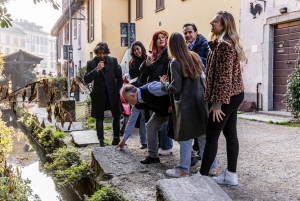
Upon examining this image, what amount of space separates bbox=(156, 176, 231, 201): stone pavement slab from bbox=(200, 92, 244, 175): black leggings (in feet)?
1.79

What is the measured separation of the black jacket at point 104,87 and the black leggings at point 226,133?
8.32 ft

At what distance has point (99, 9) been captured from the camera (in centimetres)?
1819

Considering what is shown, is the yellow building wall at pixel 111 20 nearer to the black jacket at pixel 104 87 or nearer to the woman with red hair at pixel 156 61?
the black jacket at pixel 104 87

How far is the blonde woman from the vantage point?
10.7 feet

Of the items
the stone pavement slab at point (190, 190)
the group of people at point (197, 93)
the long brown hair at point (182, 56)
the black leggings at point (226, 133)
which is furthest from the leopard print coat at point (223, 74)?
the stone pavement slab at point (190, 190)

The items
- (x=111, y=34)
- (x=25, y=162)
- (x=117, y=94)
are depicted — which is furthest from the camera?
(x=111, y=34)

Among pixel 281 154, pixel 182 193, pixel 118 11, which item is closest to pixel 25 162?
pixel 281 154

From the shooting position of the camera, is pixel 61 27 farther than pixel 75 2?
Yes

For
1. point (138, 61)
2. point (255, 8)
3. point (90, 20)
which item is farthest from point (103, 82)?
point (90, 20)

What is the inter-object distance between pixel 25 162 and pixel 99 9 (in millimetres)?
12217

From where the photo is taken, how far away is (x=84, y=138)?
641 cm

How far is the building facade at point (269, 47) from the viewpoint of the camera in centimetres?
932

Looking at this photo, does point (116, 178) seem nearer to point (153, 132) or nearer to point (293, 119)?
point (153, 132)

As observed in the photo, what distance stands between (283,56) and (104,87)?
19.0ft
